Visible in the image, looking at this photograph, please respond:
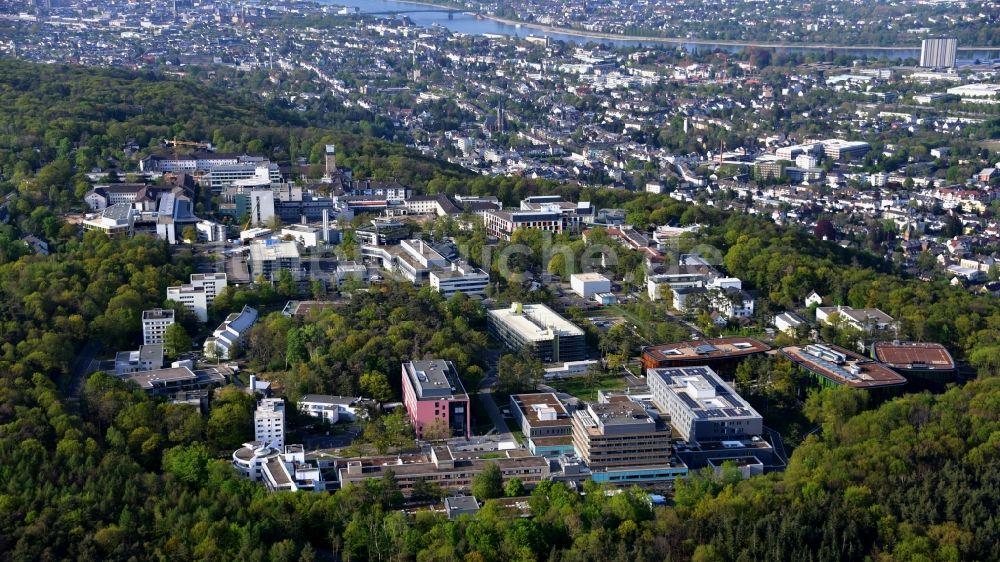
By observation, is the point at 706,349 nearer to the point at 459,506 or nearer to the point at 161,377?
the point at 459,506

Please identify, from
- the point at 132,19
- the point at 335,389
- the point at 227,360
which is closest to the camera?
the point at 335,389

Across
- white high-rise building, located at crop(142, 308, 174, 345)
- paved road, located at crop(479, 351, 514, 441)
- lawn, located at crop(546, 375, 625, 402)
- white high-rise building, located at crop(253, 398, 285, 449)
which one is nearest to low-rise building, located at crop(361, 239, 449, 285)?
paved road, located at crop(479, 351, 514, 441)

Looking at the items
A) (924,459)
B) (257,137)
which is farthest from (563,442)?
(257,137)

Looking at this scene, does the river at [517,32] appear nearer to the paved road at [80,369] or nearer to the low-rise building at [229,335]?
the low-rise building at [229,335]

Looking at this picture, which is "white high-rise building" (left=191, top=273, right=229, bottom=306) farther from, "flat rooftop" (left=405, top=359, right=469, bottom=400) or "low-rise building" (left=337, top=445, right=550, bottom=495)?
"low-rise building" (left=337, top=445, right=550, bottom=495)

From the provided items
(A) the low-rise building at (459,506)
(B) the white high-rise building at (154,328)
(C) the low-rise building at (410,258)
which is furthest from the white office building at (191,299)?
(A) the low-rise building at (459,506)

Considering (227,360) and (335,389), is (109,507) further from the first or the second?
(227,360)
